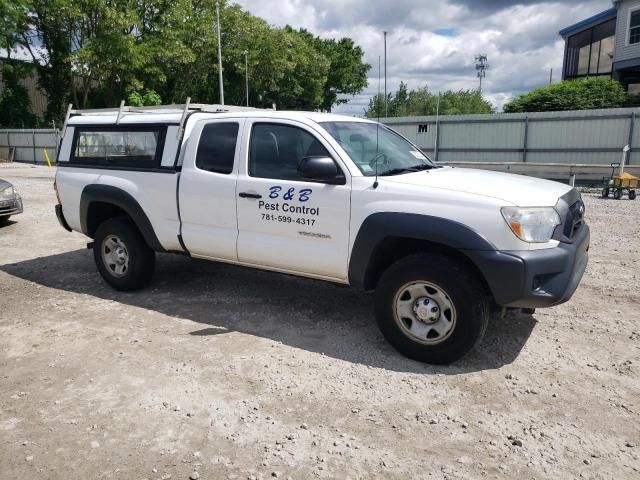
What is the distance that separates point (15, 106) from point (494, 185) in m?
38.9

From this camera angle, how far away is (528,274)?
12.0 ft

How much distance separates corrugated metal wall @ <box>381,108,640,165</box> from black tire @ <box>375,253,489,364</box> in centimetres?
1610

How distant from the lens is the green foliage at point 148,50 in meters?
26.9

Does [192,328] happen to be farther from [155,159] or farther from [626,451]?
[626,451]

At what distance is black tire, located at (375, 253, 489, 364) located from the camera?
12.7 feet

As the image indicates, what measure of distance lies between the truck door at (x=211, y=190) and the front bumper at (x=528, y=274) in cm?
226

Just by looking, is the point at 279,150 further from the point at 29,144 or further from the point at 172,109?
the point at 29,144

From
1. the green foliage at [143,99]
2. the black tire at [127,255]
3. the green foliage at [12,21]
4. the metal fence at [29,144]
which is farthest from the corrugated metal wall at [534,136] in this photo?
the metal fence at [29,144]

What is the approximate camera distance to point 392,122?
22016mm

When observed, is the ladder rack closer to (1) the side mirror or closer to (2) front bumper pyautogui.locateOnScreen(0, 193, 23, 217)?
(1) the side mirror

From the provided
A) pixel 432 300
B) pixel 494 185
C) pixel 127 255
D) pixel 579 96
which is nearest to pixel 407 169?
pixel 494 185

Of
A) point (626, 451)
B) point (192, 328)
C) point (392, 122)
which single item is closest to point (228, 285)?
point (192, 328)

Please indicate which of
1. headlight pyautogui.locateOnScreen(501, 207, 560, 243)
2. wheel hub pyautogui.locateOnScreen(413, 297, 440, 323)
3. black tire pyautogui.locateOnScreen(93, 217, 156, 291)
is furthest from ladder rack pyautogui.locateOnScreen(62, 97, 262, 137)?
headlight pyautogui.locateOnScreen(501, 207, 560, 243)

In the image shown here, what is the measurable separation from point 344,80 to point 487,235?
5242 cm
